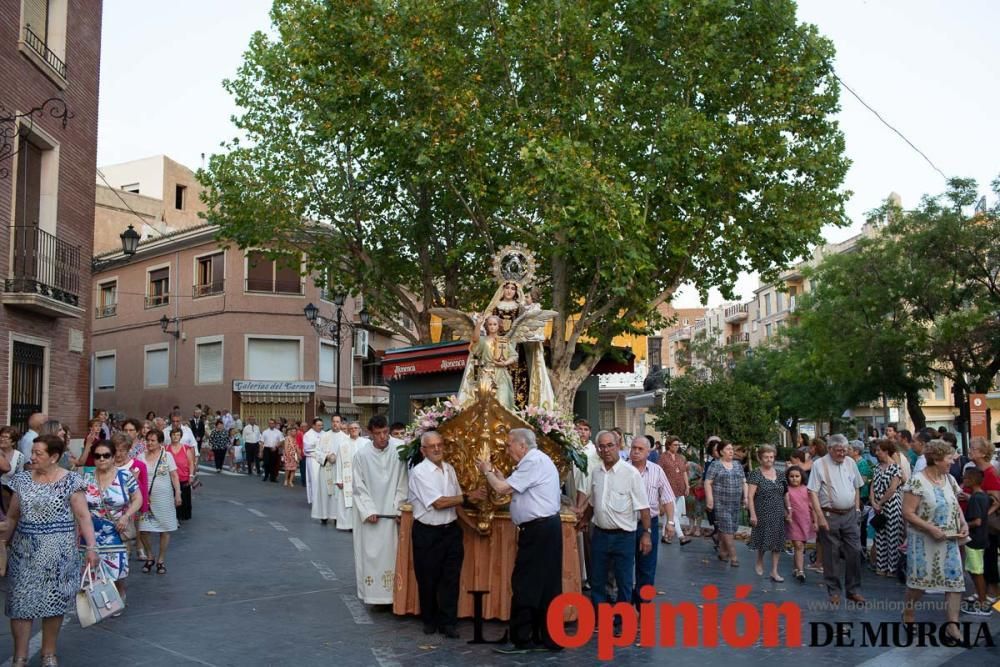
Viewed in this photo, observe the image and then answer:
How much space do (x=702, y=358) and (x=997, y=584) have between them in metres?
51.4

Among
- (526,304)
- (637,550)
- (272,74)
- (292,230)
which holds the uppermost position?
(272,74)

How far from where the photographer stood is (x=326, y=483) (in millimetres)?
17266

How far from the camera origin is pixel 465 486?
8.78 m

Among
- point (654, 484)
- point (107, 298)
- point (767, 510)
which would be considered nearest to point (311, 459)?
point (767, 510)

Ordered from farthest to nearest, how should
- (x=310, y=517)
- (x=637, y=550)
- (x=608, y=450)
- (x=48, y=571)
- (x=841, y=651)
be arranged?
1. (x=310, y=517)
2. (x=637, y=550)
3. (x=608, y=450)
4. (x=841, y=651)
5. (x=48, y=571)

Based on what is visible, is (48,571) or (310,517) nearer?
(48,571)

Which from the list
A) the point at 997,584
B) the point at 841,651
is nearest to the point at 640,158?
the point at 997,584

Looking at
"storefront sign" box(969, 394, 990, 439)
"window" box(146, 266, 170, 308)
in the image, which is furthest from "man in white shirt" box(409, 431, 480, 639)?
"window" box(146, 266, 170, 308)

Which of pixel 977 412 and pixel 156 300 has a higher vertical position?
pixel 156 300

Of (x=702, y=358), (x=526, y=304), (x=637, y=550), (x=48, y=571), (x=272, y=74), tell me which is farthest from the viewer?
(x=702, y=358)

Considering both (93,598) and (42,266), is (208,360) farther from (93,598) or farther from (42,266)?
(93,598)

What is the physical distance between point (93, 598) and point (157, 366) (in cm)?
3643

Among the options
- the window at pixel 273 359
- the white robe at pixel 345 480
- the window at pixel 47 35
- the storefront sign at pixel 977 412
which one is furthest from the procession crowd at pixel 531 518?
the window at pixel 273 359

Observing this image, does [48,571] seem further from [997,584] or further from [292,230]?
[292,230]
